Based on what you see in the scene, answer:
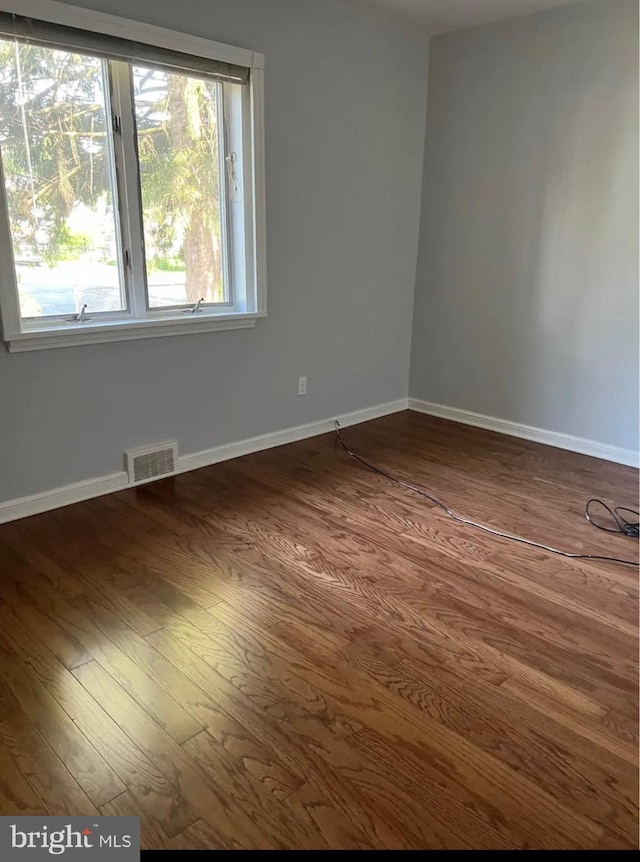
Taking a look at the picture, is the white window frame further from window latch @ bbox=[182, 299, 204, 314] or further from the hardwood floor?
the hardwood floor

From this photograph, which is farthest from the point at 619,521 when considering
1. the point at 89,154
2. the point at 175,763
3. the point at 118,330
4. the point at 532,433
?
the point at 89,154

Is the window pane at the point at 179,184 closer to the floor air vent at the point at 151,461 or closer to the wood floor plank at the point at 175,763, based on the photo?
the floor air vent at the point at 151,461

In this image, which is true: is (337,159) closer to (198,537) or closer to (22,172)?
(22,172)

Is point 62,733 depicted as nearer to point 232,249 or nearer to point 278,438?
point 278,438

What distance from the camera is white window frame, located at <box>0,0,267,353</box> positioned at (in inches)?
98.6

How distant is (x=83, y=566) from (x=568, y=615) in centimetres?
181

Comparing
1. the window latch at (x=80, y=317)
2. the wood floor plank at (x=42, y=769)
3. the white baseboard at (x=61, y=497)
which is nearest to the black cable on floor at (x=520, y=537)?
the white baseboard at (x=61, y=497)

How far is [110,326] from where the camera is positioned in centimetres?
286

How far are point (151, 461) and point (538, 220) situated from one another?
8.67 feet

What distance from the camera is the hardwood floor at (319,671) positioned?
4.74 ft

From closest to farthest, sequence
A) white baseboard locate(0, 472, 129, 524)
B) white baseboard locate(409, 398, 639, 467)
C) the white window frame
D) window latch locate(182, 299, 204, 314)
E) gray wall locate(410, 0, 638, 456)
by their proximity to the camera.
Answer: the white window frame, white baseboard locate(0, 472, 129, 524), window latch locate(182, 299, 204, 314), gray wall locate(410, 0, 638, 456), white baseboard locate(409, 398, 639, 467)

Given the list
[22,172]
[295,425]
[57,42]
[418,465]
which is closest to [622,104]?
[418,465]
